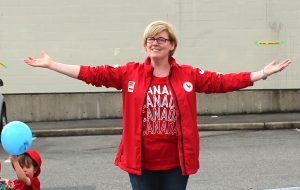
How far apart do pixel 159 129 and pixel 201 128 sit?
10.3m

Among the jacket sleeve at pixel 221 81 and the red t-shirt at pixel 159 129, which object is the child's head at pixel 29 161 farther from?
the jacket sleeve at pixel 221 81

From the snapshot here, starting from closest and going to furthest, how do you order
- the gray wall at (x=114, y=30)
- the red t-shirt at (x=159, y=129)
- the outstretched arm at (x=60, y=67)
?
the red t-shirt at (x=159, y=129), the outstretched arm at (x=60, y=67), the gray wall at (x=114, y=30)

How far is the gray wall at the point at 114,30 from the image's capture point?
52.5ft

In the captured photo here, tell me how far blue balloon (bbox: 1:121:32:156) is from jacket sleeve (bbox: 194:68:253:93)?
46.7 inches

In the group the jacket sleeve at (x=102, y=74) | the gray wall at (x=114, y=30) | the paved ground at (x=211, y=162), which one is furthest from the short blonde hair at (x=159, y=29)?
the gray wall at (x=114, y=30)

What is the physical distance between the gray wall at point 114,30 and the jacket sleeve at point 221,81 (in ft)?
40.7

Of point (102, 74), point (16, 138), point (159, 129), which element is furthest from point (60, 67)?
point (159, 129)

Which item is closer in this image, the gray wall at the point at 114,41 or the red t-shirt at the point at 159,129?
Result: the red t-shirt at the point at 159,129

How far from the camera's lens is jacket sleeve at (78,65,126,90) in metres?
3.70

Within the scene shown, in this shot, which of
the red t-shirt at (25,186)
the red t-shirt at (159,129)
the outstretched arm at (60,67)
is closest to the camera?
the red t-shirt at (159,129)

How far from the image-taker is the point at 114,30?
1611 cm

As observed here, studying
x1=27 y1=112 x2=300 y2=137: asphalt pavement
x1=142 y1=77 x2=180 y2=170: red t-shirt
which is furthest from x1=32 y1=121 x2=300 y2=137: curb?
x1=142 y1=77 x2=180 y2=170: red t-shirt

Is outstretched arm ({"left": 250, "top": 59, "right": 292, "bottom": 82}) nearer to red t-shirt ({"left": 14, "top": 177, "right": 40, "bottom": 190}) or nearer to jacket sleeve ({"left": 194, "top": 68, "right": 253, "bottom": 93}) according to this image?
jacket sleeve ({"left": 194, "top": 68, "right": 253, "bottom": 93})

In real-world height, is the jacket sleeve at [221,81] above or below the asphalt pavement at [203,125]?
above
